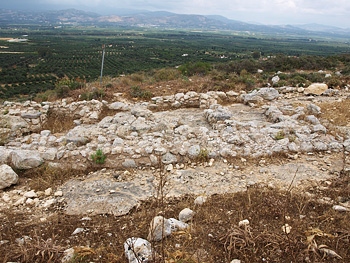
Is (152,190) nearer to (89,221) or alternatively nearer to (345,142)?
(89,221)

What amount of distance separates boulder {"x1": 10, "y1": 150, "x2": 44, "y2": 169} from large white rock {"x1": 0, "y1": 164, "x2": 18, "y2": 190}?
30 centimetres

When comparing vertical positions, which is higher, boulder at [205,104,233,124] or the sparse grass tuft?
boulder at [205,104,233,124]

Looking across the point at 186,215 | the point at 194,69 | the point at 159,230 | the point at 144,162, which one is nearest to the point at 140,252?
the point at 159,230

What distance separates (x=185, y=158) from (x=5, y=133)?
4.69 m

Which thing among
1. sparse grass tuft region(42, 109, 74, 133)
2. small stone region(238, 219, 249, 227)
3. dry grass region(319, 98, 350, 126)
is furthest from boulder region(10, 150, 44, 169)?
dry grass region(319, 98, 350, 126)

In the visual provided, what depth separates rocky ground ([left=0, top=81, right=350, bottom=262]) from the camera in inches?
160

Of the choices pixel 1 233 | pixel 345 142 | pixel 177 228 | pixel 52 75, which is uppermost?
pixel 345 142

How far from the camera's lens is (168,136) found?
6.13 metres

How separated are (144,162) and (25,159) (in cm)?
231

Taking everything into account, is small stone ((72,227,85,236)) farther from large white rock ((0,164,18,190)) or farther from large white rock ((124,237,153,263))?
large white rock ((0,164,18,190))

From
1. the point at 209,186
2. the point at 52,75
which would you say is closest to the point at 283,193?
the point at 209,186

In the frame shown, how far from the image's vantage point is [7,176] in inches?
181

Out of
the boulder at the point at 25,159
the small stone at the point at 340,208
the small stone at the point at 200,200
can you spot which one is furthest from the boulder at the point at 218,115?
the boulder at the point at 25,159

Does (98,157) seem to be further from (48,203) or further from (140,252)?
(140,252)
